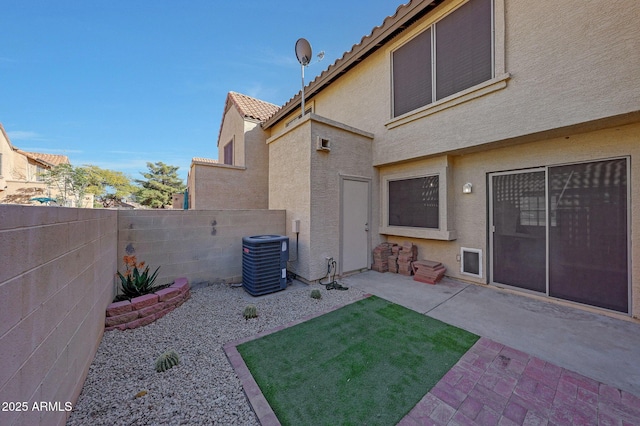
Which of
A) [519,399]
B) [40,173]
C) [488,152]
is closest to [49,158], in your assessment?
[40,173]

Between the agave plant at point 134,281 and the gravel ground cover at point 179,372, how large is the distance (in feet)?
2.26

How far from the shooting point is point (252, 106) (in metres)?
11.5

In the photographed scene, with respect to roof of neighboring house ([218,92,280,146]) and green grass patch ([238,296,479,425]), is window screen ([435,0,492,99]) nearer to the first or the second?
green grass patch ([238,296,479,425])

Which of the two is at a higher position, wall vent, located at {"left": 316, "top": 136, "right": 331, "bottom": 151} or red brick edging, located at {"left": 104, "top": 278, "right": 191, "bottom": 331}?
wall vent, located at {"left": 316, "top": 136, "right": 331, "bottom": 151}

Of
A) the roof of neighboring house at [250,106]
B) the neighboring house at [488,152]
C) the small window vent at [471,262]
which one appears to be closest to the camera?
the neighboring house at [488,152]

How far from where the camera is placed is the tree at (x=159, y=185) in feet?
95.3

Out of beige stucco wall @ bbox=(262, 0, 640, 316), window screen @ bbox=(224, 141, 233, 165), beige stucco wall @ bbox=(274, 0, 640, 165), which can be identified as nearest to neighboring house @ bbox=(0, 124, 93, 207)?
window screen @ bbox=(224, 141, 233, 165)

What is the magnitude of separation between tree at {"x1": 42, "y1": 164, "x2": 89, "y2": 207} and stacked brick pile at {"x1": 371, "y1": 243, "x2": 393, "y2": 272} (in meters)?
24.8

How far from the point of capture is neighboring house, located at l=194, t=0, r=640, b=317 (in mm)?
3666

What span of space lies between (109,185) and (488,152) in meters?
37.4

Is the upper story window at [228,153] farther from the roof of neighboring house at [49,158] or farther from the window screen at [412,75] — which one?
the roof of neighboring house at [49,158]

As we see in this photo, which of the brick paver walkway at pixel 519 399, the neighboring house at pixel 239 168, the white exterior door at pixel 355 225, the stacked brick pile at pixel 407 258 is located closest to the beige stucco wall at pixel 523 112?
the stacked brick pile at pixel 407 258

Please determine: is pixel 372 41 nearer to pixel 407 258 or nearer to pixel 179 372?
pixel 407 258

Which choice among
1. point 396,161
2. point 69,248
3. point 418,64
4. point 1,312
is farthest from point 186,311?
point 418,64
